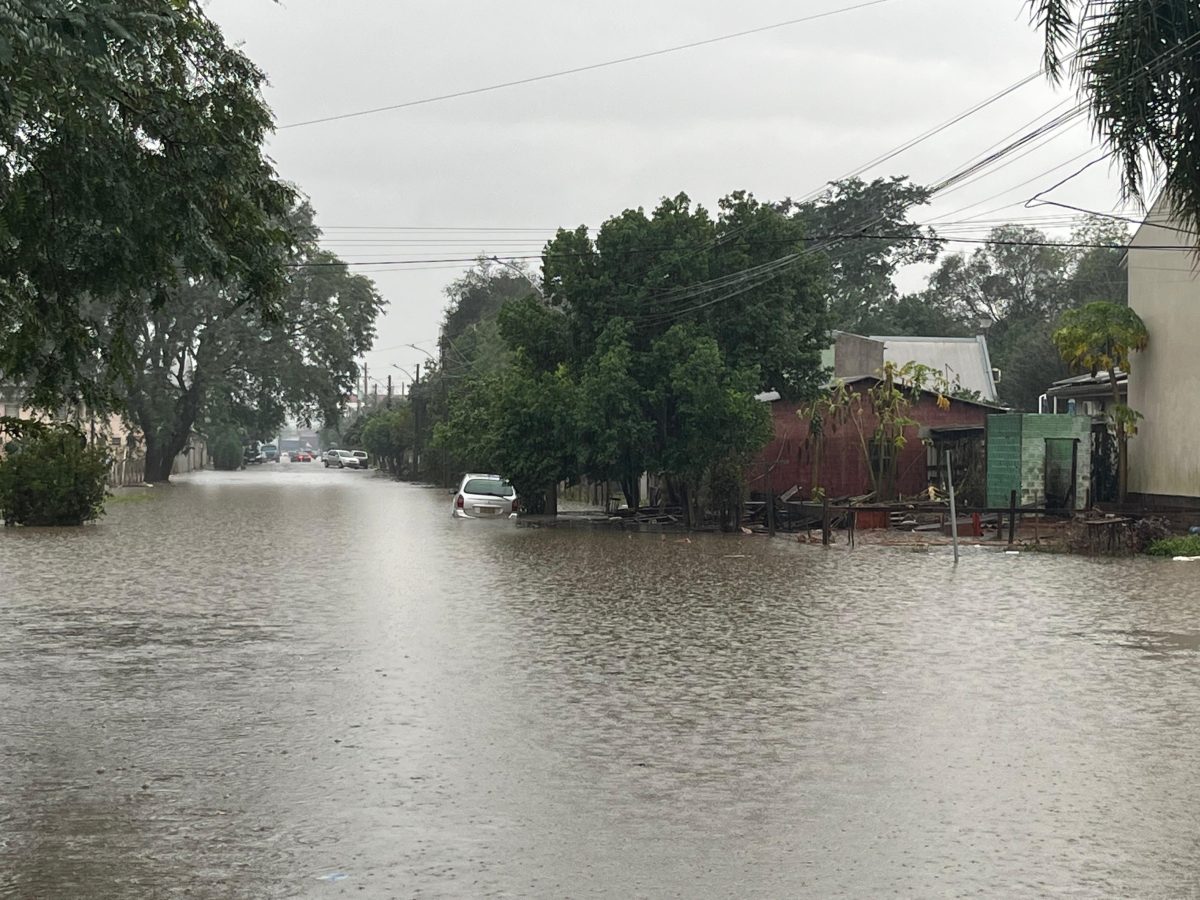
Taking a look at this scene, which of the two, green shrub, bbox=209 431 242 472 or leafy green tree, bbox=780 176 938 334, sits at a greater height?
leafy green tree, bbox=780 176 938 334

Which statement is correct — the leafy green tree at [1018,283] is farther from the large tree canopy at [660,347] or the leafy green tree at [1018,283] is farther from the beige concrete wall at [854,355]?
the large tree canopy at [660,347]

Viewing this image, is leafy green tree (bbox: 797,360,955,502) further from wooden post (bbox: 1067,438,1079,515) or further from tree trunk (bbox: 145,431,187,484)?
tree trunk (bbox: 145,431,187,484)

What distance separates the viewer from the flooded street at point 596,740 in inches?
263

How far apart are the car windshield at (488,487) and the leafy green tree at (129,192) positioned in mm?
29386

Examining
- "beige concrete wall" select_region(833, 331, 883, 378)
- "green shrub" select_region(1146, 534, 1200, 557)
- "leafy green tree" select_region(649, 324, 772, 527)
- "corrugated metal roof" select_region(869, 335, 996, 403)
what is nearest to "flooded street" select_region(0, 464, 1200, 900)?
"green shrub" select_region(1146, 534, 1200, 557)

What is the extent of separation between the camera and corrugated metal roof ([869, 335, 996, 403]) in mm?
68375

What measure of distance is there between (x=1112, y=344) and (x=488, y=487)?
16.7 metres

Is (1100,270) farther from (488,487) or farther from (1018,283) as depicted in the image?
(488,487)

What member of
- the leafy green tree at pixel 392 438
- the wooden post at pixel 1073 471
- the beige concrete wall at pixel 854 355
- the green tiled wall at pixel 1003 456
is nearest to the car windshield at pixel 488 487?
the green tiled wall at pixel 1003 456

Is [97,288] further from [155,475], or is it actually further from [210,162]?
[155,475]

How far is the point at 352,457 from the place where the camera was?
468 feet

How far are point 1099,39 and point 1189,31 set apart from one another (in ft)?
2.85

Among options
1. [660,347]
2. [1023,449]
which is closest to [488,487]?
[660,347]

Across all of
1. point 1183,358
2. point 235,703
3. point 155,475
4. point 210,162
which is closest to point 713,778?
point 235,703
